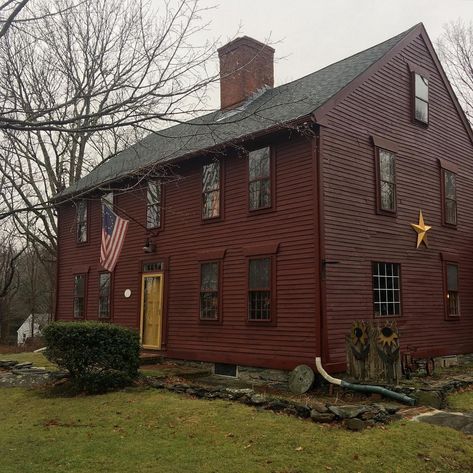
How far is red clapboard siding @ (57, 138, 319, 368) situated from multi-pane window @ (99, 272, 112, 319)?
1.66 feet

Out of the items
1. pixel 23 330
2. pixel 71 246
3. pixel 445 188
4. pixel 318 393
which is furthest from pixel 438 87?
pixel 23 330

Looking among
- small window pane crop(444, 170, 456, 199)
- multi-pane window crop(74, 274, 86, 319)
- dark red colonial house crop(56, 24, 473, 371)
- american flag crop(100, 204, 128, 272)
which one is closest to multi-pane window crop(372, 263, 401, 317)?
dark red colonial house crop(56, 24, 473, 371)

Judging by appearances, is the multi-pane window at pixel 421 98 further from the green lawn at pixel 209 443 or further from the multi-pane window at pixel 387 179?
the green lawn at pixel 209 443

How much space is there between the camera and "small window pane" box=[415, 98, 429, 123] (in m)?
14.9

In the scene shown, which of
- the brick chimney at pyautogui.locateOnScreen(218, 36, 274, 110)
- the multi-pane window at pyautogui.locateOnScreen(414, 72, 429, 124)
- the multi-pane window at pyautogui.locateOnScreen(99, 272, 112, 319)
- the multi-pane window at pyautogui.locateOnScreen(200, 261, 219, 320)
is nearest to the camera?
the multi-pane window at pyautogui.locateOnScreen(200, 261, 219, 320)

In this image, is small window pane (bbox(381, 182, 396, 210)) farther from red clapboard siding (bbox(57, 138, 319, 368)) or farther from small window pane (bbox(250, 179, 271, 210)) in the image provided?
small window pane (bbox(250, 179, 271, 210))

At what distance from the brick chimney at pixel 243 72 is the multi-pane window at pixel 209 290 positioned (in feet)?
17.7

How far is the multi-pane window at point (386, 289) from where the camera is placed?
12.5m

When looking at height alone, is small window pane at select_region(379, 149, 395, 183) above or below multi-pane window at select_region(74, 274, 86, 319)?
above

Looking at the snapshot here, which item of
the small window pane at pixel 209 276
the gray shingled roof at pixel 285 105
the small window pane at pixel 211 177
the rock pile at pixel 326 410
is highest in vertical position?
the gray shingled roof at pixel 285 105

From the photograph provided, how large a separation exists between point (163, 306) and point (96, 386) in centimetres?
493

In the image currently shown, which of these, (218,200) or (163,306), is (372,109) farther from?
(163,306)

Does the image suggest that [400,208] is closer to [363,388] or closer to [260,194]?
[260,194]

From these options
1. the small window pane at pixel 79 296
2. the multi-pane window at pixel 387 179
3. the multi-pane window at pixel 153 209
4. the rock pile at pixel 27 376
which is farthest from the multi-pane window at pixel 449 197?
the small window pane at pixel 79 296
